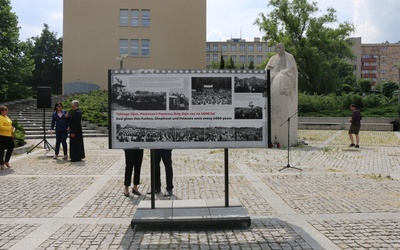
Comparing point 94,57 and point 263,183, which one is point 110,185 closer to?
point 263,183

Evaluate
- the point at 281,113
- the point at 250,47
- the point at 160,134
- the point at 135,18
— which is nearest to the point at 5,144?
the point at 160,134

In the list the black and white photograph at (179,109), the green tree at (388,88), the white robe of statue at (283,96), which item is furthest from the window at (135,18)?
the black and white photograph at (179,109)

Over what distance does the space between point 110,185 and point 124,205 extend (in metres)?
2.07

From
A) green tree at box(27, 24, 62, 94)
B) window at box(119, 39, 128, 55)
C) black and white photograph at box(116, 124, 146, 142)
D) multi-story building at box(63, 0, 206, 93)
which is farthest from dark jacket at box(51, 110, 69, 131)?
green tree at box(27, 24, 62, 94)

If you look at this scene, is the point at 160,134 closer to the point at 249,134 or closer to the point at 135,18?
the point at 249,134

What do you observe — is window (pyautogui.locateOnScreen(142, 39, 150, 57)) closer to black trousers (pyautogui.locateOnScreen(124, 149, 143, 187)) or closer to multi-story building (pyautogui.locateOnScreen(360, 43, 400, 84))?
black trousers (pyautogui.locateOnScreen(124, 149, 143, 187))

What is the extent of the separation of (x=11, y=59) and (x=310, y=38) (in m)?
32.4

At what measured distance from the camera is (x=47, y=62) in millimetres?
69188

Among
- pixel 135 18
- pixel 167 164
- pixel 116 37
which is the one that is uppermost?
pixel 135 18

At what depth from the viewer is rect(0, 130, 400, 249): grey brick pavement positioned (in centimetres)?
536

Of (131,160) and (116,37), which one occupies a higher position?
(116,37)

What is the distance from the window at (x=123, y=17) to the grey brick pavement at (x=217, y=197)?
36907 millimetres

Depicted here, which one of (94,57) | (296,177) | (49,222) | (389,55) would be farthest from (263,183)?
(389,55)

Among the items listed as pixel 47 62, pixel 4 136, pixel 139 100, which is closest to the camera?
pixel 139 100
